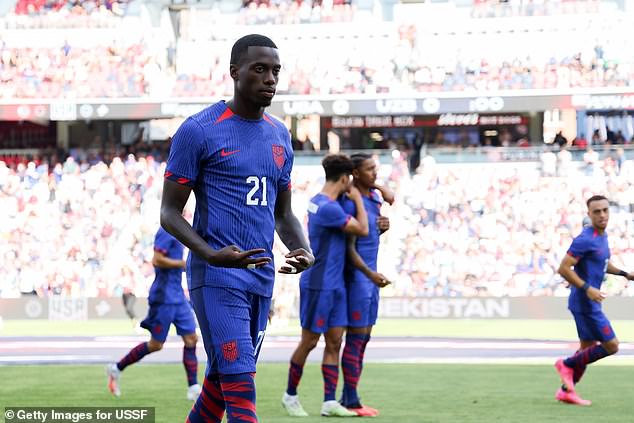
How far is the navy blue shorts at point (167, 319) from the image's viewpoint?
11930 millimetres

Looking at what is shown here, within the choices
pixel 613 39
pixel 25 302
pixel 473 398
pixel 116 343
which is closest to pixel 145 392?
pixel 473 398

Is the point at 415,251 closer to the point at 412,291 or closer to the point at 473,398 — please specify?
the point at 412,291

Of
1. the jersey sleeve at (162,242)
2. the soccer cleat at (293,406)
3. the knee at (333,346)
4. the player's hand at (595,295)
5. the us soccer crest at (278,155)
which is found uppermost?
the us soccer crest at (278,155)

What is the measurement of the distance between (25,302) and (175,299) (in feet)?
56.2

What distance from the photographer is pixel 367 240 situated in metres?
11.3

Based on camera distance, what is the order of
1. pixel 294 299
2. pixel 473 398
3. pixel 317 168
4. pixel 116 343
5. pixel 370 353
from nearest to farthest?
pixel 473 398 < pixel 370 353 < pixel 116 343 < pixel 294 299 < pixel 317 168

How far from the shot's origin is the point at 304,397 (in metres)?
12.2

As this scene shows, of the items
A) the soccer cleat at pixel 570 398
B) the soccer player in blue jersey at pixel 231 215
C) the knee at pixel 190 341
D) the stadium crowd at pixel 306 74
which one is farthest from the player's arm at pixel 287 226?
the stadium crowd at pixel 306 74

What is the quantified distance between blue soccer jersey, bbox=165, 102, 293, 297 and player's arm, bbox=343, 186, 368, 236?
472 centimetres

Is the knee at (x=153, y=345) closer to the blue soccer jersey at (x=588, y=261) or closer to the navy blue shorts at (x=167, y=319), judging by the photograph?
the navy blue shorts at (x=167, y=319)

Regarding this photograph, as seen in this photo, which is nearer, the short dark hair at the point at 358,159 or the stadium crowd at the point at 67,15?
the short dark hair at the point at 358,159

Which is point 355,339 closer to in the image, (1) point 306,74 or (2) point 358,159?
(2) point 358,159

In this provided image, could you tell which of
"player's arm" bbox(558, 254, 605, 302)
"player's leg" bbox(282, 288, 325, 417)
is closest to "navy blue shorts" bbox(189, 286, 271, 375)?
"player's leg" bbox(282, 288, 325, 417)

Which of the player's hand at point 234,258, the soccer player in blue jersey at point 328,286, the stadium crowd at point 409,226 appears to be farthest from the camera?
the stadium crowd at point 409,226
